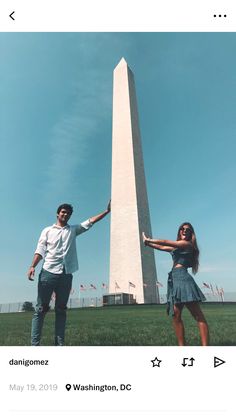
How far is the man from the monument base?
83.1ft

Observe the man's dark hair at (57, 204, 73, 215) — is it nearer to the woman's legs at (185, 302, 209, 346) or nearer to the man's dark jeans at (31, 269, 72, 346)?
the man's dark jeans at (31, 269, 72, 346)

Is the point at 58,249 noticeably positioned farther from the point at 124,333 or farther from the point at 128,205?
the point at 128,205

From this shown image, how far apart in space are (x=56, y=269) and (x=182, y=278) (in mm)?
1486

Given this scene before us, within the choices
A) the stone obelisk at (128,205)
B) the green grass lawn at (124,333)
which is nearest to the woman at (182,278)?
the green grass lawn at (124,333)

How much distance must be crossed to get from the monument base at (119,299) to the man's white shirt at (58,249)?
25374 millimetres

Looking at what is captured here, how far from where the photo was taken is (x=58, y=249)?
13.1 ft

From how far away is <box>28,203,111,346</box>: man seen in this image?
3.89 m

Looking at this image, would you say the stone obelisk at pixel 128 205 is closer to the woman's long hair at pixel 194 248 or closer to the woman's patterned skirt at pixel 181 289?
the woman's patterned skirt at pixel 181 289

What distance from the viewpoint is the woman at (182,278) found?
12.1 ft
